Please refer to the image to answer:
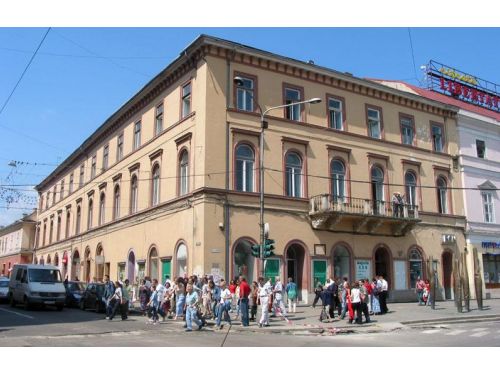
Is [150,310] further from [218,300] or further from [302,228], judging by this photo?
[302,228]

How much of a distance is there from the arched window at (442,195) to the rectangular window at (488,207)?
3868 millimetres

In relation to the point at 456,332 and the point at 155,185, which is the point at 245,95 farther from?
the point at 456,332

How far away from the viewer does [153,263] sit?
29891 millimetres

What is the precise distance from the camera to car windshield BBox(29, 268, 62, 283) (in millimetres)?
25269

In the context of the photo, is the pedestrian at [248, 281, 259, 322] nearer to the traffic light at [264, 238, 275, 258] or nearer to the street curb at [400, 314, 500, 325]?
the traffic light at [264, 238, 275, 258]

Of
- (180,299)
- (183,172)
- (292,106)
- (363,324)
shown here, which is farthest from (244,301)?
(292,106)

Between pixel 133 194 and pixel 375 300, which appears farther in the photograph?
pixel 133 194

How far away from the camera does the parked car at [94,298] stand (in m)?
24.2

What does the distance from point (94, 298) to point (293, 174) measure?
1218 cm

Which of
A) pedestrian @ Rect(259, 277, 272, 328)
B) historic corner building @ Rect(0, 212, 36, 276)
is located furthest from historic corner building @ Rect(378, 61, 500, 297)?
historic corner building @ Rect(0, 212, 36, 276)

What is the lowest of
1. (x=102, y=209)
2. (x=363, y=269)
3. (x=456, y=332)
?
(x=456, y=332)

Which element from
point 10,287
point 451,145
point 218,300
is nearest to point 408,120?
point 451,145

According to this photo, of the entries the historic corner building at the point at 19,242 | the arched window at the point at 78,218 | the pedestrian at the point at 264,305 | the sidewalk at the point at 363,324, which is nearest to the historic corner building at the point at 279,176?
the sidewalk at the point at 363,324

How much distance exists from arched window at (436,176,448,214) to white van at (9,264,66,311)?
2438 cm
